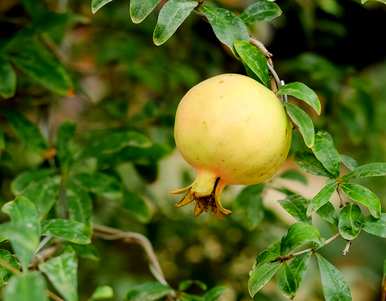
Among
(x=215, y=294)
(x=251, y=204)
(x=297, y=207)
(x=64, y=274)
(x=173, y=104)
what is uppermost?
(x=64, y=274)

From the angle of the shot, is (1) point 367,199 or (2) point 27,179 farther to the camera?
(2) point 27,179

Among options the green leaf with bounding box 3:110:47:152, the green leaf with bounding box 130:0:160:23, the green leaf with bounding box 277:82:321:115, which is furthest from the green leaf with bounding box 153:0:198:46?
the green leaf with bounding box 3:110:47:152

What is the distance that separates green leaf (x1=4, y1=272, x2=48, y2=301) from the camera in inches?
22.3

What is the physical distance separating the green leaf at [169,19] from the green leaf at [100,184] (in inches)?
14.9

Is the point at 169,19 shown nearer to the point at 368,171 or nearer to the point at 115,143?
the point at 368,171

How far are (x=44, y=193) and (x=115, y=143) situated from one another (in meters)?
0.14

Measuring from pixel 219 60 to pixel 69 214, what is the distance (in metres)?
0.71

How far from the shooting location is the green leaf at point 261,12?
2.93 ft

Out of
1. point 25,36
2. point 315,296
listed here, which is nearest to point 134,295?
point 25,36

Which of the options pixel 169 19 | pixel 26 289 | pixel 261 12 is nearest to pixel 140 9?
pixel 169 19

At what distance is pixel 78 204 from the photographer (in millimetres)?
1121

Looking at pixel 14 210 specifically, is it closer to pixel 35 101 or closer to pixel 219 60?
pixel 35 101

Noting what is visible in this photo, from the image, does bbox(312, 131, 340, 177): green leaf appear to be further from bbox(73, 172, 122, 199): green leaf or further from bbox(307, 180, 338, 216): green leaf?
bbox(73, 172, 122, 199): green leaf

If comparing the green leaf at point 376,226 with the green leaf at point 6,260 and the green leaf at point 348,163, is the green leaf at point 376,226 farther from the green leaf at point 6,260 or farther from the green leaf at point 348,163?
the green leaf at point 6,260
